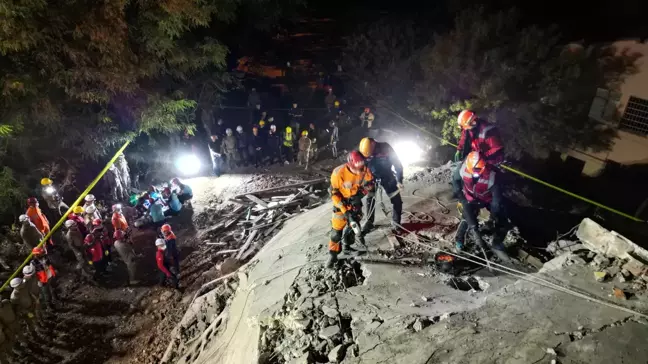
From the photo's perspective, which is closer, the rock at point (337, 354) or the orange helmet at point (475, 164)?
the rock at point (337, 354)

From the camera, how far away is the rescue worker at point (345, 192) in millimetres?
6469

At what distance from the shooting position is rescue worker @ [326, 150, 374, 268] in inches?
255

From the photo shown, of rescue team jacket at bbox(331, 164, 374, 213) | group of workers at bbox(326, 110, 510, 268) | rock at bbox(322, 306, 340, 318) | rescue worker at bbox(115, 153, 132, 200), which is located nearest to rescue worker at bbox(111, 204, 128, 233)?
rescue worker at bbox(115, 153, 132, 200)

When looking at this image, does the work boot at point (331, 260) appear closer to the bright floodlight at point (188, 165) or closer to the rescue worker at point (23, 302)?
the rescue worker at point (23, 302)

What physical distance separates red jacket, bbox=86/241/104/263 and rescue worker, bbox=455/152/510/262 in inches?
351

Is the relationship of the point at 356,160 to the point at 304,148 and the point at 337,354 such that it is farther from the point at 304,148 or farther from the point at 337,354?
the point at 304,148

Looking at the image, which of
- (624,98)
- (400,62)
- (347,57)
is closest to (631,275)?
(624,98)

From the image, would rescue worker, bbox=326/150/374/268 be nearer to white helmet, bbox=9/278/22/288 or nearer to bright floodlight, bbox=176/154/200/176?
white helmet, bbox=9/278/22/288

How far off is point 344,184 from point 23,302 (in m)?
7.23

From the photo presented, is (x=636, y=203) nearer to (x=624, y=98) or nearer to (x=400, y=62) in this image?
(x=624, y=98)

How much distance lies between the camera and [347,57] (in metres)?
21.8

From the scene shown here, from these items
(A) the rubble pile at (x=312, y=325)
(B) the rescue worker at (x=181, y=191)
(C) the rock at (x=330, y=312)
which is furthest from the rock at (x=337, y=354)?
(B) the rescue worker at (x=181, y=191)

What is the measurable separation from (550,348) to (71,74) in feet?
38.9

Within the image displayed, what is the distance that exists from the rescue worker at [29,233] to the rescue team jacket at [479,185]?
10.4 meters
